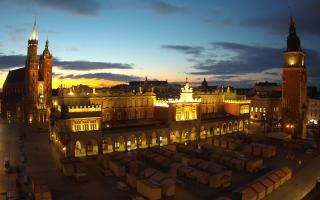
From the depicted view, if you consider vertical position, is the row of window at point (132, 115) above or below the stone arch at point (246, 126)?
above

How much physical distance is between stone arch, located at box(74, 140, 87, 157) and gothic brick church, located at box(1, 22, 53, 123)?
1361 inches

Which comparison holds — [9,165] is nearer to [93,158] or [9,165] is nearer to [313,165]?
[93,158]

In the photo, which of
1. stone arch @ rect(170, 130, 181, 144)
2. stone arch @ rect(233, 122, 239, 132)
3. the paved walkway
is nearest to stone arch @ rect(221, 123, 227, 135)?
stone arch @ rect(233, 122, 239, 132)

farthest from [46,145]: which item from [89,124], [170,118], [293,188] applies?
[293,188]

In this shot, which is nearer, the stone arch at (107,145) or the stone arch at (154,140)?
the stone arch at (107,145)

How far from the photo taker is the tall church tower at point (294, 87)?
7412 centimetres

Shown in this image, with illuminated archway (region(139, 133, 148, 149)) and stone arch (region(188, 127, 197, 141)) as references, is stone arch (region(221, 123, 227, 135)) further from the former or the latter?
illuminated archway (region(139, 133, 148, 149))

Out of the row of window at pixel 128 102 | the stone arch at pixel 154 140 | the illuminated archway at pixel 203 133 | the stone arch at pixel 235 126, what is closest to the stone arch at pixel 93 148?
the stone arch at pixel 154 140

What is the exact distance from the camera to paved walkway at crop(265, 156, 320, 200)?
1382 inches

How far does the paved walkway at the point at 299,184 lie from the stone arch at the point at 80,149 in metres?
30.5

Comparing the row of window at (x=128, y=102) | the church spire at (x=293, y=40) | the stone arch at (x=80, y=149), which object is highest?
the church spire at (x=293, y=40)

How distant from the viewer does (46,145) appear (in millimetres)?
59656

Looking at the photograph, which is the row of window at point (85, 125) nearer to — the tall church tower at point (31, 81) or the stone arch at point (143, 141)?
the stone arch at point (143, 141)

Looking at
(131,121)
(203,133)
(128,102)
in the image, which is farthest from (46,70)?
(203,133)
